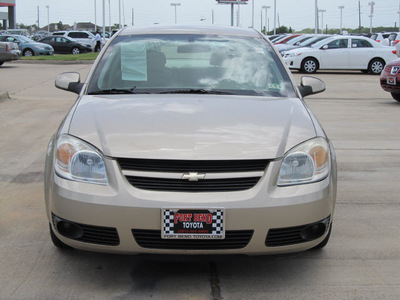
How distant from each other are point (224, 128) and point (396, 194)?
2.76 m

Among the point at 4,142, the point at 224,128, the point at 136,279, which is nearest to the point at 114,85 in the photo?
the point at 224,128

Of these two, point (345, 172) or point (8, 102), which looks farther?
point (8, 102)

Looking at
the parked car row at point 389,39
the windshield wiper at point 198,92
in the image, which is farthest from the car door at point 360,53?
the windshield wiper at point 198,92

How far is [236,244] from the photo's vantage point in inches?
125

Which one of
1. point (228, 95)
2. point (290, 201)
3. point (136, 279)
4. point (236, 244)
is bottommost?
point (136, 279)

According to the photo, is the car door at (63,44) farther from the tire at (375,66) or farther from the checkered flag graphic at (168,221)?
the checkered flag graphic at (168,221)

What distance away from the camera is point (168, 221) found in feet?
10.1

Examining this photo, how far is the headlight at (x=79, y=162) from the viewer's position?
10.6ft

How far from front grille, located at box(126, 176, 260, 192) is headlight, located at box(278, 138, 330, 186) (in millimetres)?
233

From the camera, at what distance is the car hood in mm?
3211

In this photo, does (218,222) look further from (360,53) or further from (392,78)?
(360,53)

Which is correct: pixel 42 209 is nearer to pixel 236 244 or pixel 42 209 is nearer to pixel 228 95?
pixel 228 95

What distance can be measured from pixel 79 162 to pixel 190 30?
6.79ft

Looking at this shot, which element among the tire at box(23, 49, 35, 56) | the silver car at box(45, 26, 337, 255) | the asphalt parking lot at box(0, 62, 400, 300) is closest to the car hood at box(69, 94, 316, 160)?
the silver car at box(45, 26, 337, 255)
